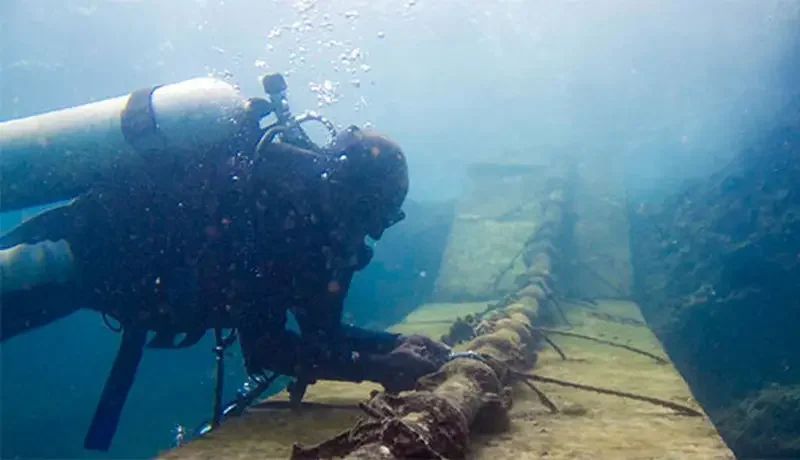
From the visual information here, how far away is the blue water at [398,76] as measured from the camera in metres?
16.5

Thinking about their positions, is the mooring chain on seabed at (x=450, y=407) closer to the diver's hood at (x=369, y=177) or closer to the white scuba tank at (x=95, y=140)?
the diver's hood at (x=369, y=177)

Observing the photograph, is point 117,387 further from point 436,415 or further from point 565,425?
point 565,425

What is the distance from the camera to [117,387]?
4148 millimetres

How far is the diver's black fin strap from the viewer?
4.14 meters

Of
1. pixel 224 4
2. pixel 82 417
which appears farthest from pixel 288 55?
pixel 82 417

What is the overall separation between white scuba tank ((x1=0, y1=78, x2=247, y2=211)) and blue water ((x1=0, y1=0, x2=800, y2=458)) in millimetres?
11542

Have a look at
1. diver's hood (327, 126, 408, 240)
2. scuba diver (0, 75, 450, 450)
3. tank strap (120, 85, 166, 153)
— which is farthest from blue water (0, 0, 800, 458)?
diver's hood (327, 126, 408, 240)

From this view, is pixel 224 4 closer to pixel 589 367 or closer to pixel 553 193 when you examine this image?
pixel 553 193

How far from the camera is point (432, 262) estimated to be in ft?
58.2

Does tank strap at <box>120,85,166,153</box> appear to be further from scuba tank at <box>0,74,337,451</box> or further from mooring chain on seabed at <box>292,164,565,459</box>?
mooring chain on seabed at <box>292,164,565,459</box>

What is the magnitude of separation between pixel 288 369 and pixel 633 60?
27865 millimetres

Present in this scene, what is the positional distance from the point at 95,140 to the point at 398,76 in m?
33.5

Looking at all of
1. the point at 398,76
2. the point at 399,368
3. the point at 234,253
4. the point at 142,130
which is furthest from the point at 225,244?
the point at 398,76

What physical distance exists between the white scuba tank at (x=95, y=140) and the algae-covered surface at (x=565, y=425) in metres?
2.03
